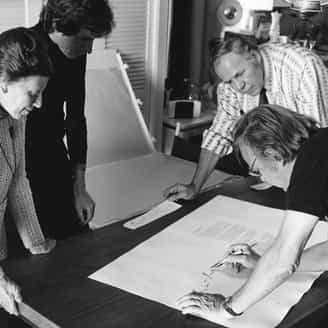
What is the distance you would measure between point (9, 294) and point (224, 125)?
116cm

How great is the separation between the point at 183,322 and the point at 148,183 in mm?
1578

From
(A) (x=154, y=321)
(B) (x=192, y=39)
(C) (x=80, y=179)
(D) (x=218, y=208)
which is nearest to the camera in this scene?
(A) (x=154, y=321)

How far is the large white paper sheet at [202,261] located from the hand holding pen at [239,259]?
4 centimetres

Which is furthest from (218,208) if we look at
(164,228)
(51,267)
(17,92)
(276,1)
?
(276,1)

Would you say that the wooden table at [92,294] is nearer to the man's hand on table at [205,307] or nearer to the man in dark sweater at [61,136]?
the man's hand on table at [205,307]

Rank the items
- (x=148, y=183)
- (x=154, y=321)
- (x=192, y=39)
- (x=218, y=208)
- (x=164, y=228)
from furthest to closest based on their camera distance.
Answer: (x=192, y=39)
(x=148, y=183)
(x=218, y=208)
(x=164, y=228)
(x=154, y=321)

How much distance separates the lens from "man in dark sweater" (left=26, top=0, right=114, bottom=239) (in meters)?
1.81

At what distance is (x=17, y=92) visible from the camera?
4.39 feet

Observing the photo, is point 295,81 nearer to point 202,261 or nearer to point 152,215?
point 152,215

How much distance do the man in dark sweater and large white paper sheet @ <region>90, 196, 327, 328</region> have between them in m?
0.45

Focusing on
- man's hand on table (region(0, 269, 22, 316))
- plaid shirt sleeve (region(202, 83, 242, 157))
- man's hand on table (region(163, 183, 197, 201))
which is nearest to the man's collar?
man's hand on table (region(0, 269, 22, 316))

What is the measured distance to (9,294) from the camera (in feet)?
4.49

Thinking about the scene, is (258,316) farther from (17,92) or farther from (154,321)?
(17,92)

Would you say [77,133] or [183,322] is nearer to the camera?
[183,322]
